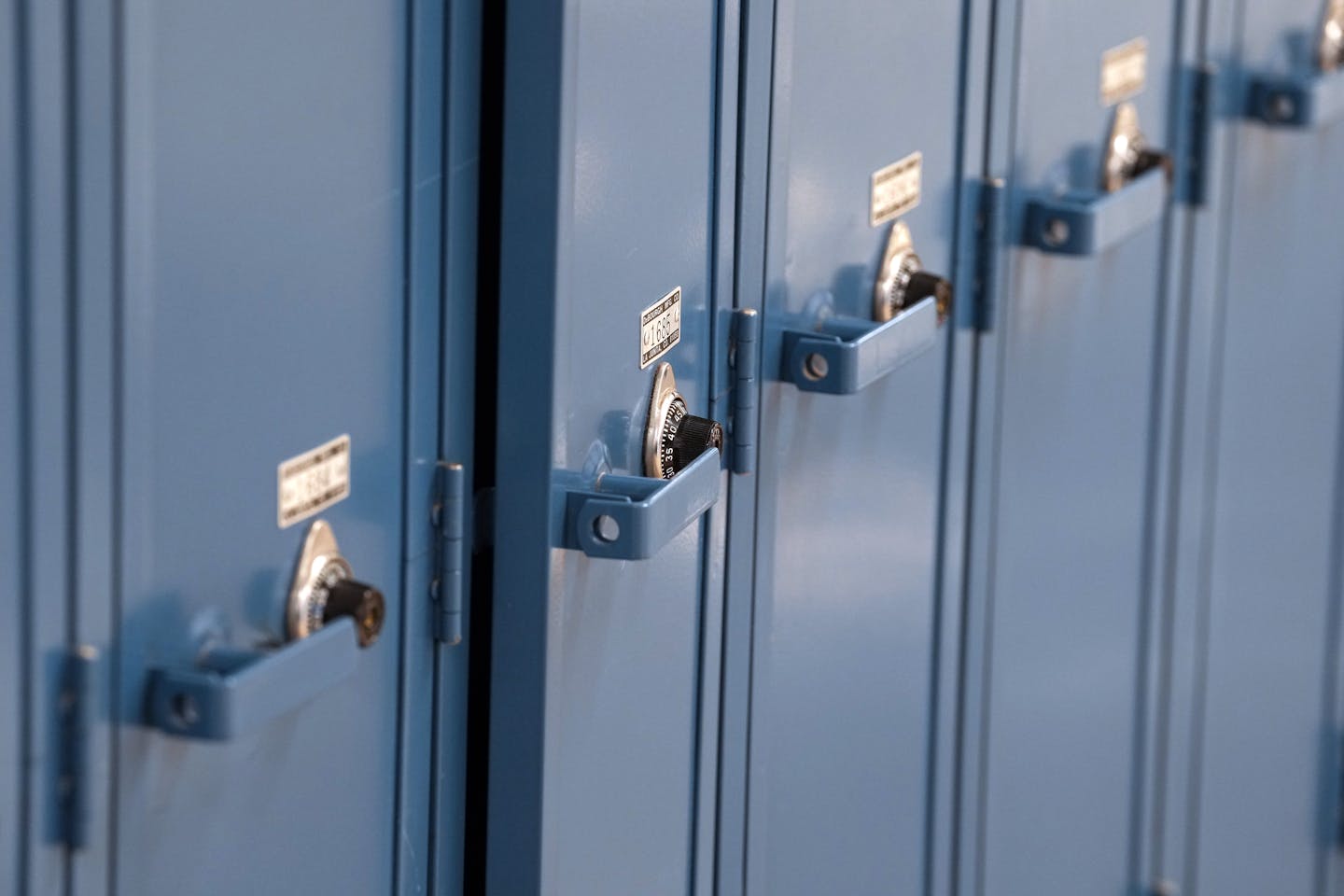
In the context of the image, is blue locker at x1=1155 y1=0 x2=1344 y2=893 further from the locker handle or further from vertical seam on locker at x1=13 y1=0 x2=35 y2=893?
vertical seam on locker at x1=13 y1=0 x2=35 y2=893

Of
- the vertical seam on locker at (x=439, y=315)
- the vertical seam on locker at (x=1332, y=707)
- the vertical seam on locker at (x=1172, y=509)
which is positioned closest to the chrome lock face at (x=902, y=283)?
the vertical seam on locker at (x=439, y=315)

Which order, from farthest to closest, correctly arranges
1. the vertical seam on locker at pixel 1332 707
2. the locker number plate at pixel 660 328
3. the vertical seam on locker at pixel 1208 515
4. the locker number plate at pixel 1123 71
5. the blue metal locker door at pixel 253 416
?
1. the vertical seam on locker at pixel 1332 707
2. the vertical seam on locker at pixel 1208 515
3. the locker number plate at pixel 1123 71
4. the locker number plate at pixel 660 328
5. the blue metal locker door at pixel 253 416

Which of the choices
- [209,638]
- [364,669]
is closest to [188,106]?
[209,638]

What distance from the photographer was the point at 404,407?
130 centimetres

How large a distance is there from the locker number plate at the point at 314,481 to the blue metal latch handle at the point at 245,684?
7 centimetres

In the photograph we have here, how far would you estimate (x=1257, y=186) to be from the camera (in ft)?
8.84

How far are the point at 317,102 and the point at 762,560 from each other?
27.3 inches

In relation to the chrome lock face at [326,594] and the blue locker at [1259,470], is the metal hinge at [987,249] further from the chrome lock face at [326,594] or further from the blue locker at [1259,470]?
the chrome lock face at [326,594]

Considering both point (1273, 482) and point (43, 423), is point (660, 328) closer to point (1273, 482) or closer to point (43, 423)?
point (43, 423)

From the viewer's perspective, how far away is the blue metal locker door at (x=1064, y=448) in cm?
212

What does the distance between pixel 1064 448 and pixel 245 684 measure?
1386 mm

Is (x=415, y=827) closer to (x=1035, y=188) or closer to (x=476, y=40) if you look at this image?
(x=476, y=40)

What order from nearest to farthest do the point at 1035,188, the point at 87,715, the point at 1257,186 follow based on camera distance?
the point at 87,715 < the point at 1035,188 < the point at 1257,186

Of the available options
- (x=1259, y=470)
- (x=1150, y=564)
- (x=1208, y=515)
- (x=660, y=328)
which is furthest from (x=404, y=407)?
(x=1259, y=470)
